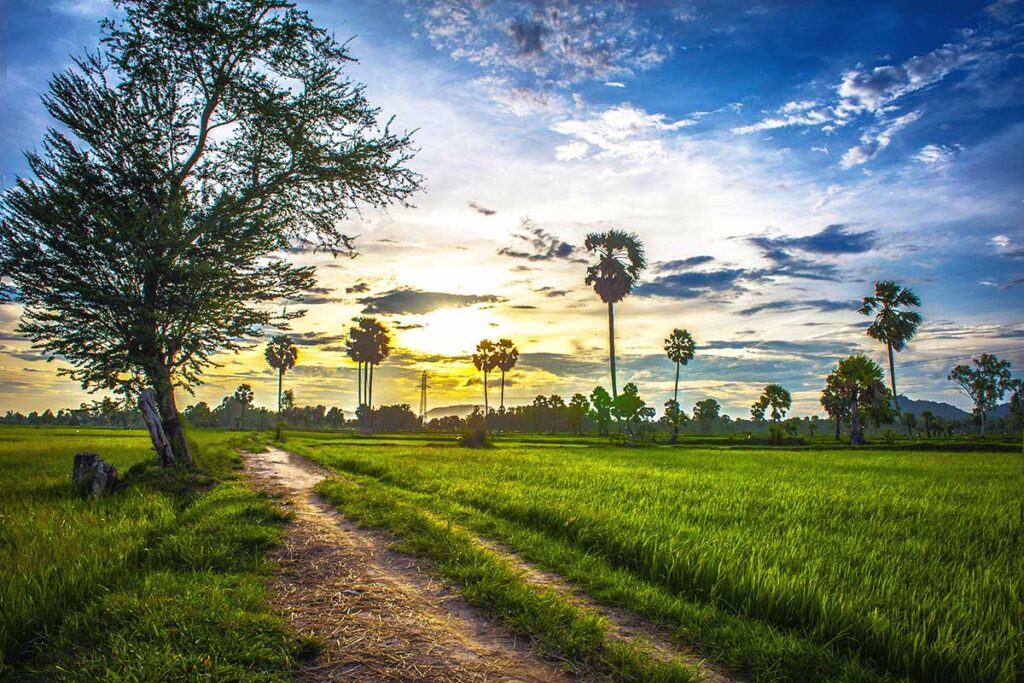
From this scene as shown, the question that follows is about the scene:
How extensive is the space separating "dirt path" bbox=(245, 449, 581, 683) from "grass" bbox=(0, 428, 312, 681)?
0.34 m

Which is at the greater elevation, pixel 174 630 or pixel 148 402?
pixel 148 402

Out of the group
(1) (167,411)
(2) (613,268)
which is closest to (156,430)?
(1) (167,411)

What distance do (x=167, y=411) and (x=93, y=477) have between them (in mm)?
5680

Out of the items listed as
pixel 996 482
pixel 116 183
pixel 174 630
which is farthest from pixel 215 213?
pixel 996 482

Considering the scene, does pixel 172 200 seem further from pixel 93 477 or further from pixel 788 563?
pixel 788 563

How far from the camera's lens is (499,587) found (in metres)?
5.51

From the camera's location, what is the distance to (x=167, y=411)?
16.6 meters

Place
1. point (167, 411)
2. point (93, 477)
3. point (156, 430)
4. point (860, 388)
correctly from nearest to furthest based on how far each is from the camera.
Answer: point (93, 477)
point (156, 430)
point (167, 411)
point (860, 388)

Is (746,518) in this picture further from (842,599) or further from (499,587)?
(499,587)

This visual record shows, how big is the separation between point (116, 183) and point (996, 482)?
3336 centimetres

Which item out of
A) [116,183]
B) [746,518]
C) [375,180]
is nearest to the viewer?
[746,518]

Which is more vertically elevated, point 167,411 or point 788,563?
point 167,411

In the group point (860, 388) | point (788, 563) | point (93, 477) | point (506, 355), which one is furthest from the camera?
point (506, 355)

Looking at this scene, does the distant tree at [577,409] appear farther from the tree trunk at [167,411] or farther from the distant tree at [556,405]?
the tree trunk at [167,411]
